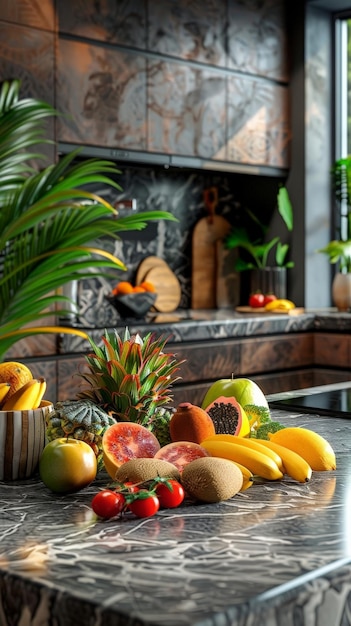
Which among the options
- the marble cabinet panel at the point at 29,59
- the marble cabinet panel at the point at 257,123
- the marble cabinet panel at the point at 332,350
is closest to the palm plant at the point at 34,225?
the marble cabinet panel at the point at 29,59

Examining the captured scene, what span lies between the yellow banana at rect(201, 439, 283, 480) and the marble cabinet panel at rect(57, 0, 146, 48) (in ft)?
9.60

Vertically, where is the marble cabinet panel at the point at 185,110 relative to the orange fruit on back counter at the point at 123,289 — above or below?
above

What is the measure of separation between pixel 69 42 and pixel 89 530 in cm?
318

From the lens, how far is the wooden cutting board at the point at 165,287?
502cm

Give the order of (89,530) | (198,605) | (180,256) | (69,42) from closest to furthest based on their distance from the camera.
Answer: (198,605)
(89,530)
(69,42)
(180,256)

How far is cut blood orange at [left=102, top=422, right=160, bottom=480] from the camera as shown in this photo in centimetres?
142

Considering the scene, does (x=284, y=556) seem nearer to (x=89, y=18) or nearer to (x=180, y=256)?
(x=89, y=18)

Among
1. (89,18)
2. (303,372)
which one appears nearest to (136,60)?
(89,18)

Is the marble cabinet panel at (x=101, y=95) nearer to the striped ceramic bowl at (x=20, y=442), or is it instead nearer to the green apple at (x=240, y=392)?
the green apple at (x=240, y=392)

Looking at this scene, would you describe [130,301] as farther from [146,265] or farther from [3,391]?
[3,391]

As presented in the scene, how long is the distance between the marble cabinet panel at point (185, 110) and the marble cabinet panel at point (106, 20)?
0.18 m

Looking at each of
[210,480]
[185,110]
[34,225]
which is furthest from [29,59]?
[210,480]

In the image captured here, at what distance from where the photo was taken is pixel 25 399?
1513 millimetres

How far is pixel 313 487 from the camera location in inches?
56.4
